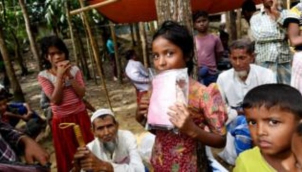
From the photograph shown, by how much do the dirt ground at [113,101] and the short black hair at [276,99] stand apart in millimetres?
3405

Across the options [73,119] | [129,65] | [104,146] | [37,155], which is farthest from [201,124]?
[129,65]

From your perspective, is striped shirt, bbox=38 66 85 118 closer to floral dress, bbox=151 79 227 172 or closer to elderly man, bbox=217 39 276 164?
elderly man, bbox=217 39 276 164

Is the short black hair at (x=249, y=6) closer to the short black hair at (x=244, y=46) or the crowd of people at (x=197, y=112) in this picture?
the crowd of people at (x=197, y=112)

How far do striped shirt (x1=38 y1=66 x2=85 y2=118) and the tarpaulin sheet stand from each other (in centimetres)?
96

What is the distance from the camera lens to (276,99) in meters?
1.42

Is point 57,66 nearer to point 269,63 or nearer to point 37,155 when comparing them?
point 37,155

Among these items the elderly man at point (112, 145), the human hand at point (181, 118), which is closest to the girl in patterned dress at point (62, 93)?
the elderly man at point (112, 145)

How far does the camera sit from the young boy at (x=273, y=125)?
140 cm

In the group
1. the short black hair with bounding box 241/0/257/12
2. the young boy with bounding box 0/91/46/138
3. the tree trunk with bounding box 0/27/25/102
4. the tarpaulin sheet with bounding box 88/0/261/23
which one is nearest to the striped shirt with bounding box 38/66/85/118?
the tarpaulin sheet with bounding box 88/0/261/23

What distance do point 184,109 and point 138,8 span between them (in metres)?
2.46

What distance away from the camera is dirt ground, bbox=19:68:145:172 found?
5.33m

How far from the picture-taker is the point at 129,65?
525 centimetres

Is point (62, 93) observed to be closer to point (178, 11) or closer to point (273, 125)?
point (178, 11)

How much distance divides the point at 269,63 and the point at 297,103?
93.8 inches
